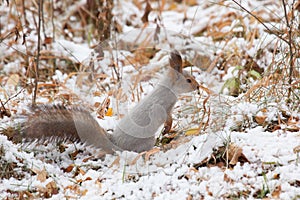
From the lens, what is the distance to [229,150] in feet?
8.28

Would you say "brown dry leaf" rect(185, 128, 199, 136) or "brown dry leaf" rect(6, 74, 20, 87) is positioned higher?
"brown dry leaf" rect(6, 74, 20, 87)

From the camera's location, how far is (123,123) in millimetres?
2781

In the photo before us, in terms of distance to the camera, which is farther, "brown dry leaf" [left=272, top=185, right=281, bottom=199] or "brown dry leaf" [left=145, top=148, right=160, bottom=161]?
"brown dry leaf" [left=145, top=148, right=160, bottom=161]

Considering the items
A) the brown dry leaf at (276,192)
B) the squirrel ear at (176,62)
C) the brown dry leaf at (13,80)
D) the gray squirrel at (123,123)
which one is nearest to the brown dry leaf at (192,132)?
the gray squirrel at (123,123)

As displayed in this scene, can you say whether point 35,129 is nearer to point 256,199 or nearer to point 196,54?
point 256,199

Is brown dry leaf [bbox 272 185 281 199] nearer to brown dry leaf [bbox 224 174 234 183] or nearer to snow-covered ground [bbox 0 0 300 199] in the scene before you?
snow-covered ground [bbox 0 0 300 199]

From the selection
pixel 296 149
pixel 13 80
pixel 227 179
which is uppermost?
pixel 13 80

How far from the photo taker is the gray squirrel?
8.43 feet

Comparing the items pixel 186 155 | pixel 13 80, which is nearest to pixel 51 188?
pixel 186 155

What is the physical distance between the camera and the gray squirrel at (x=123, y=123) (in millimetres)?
2568

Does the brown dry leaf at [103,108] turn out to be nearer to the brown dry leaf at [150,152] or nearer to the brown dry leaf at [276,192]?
the brown dry leaf at [150,152]

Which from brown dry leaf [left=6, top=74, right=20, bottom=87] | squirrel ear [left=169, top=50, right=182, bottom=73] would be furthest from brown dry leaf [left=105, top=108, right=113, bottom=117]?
brown dry leaf [left=6, top=74, right=20, bottom=87]

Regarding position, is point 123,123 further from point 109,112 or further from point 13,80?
point 13,80

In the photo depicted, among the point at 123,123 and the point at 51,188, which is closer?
the point at 51,188
